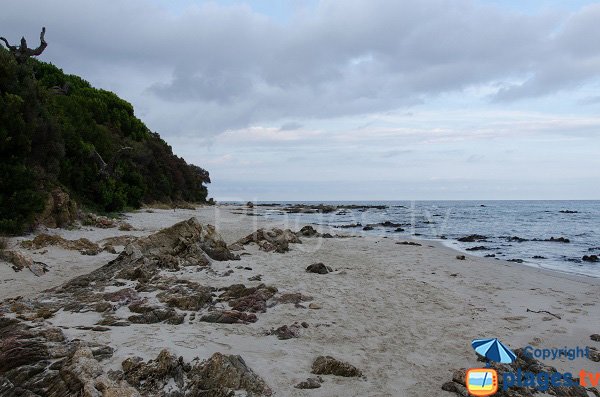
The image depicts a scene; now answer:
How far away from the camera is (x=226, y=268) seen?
9578mm

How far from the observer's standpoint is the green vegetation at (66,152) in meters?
11.9

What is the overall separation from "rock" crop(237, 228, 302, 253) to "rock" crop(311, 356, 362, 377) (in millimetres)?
8413

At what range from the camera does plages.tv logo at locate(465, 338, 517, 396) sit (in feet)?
12.1

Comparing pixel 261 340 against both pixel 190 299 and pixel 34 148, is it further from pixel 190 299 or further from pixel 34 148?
pixel 34 148

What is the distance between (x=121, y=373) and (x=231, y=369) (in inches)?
42.0

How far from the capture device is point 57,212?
1363 cm

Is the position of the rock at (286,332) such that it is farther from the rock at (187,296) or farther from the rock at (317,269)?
the rock at (317,269)

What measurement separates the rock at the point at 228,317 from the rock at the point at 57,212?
9.60 m

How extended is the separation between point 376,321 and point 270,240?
796 centimetres

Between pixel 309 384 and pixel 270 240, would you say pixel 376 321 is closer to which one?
pixel 309 384

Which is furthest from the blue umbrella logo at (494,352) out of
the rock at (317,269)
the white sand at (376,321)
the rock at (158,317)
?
the rock at (317,269)

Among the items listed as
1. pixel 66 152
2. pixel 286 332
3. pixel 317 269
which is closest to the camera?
pixel 286 332

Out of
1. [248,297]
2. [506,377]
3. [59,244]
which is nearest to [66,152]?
[59,244]

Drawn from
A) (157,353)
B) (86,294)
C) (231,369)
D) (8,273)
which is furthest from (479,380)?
(8,273)
